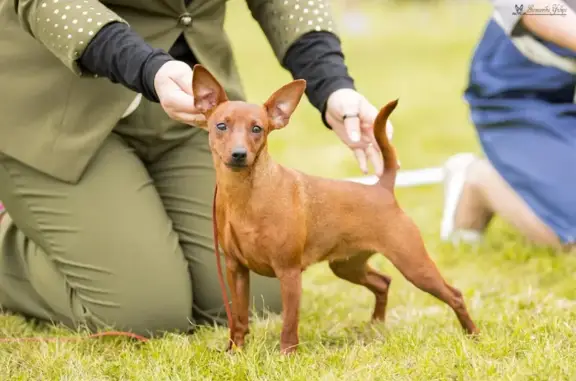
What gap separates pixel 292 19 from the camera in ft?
7.35

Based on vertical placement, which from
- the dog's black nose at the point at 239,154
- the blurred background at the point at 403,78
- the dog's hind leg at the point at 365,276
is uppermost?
the dog's black nose at the point at 239,154

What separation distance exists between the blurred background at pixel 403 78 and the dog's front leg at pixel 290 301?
133cm

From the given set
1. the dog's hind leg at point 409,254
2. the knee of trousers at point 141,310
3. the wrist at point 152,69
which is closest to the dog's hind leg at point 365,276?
the dog's hind leg at point 409,254

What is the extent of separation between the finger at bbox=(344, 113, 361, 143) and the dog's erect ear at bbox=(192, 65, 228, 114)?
38 cm

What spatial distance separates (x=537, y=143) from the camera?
9.28 ft

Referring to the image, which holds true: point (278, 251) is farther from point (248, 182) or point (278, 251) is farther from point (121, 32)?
point (121, 32)

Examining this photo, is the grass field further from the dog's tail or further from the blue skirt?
the dog's tail

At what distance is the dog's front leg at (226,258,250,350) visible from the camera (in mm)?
1831

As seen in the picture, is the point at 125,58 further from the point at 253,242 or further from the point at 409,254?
A: the point at 409,254

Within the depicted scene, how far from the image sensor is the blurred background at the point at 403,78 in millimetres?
4262

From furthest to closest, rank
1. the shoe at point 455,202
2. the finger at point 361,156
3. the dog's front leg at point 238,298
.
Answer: the shoe at point 455,202
the finger at point 361,156
the dog's front leg at point 238,298

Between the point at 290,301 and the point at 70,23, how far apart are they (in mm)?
747

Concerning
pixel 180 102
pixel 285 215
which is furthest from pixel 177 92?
pixel 285 215

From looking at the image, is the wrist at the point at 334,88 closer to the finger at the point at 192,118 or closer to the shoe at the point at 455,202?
the finger at the point at 192,118
